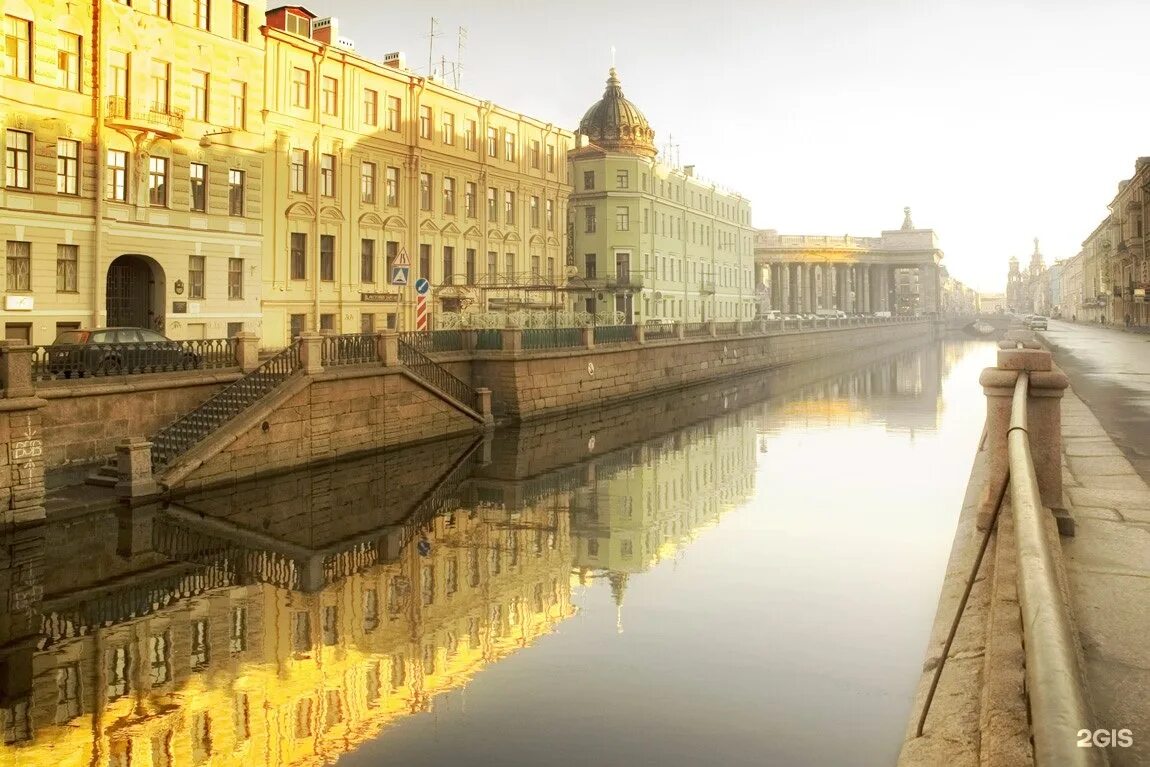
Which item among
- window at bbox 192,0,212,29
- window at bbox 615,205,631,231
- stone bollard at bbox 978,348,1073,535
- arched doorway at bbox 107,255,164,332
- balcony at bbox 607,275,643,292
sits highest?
window at bbox 192,0,212,29

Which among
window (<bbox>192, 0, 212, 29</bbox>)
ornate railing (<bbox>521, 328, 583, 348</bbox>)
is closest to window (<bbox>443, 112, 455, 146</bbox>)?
ornate railing (<bbox>521, 328, 583, 348</bbox>)

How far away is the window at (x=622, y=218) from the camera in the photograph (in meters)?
69.7

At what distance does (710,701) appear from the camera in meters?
11.0

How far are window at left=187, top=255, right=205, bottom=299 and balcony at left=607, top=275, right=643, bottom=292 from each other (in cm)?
3481

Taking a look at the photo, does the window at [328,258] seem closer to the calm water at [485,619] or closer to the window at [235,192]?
the window at [235,192]

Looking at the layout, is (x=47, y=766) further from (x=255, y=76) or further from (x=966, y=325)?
(x=966, y=325)

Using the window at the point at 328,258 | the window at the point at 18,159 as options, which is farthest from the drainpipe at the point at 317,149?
the window at the point at 18,159

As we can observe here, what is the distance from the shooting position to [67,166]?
98.7 feet

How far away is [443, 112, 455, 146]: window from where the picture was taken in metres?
46.5

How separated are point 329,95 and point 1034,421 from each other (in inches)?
1394

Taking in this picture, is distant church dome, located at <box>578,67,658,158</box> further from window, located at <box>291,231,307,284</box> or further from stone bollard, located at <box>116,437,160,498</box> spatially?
stone bollard, located at <box>116,437,160,498</box>

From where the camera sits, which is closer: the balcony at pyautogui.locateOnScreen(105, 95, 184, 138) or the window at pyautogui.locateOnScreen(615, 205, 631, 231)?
the balcony at pyautogui.locateOnScreen(105, 95, 184, 138)

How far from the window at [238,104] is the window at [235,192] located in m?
1.74

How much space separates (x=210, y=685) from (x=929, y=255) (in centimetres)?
15401
